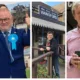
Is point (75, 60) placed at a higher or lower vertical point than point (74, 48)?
lower

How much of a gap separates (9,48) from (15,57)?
0.09 meters

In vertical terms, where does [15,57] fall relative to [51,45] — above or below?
below

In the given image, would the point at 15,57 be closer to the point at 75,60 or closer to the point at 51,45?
the point at 51,45

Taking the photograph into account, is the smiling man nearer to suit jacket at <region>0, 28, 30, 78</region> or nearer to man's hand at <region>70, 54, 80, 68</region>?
A: man's hand at <region>70, 54, 80, 68</region>

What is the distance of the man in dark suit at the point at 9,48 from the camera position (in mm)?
1816

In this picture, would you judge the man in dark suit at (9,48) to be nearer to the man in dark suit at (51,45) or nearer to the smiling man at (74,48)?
the man in dark suit at (51,45)

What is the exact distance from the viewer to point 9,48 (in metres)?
1.82

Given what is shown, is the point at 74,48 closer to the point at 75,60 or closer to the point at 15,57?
the point at 75,60

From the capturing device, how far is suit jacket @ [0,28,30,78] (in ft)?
5.96

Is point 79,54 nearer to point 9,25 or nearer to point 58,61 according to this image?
point 58,61

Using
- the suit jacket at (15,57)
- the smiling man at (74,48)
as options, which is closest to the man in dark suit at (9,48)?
the suit jacket at (15,57)

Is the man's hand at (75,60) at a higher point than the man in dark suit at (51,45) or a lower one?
lower

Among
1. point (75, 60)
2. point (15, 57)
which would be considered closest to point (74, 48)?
point (75, 60)

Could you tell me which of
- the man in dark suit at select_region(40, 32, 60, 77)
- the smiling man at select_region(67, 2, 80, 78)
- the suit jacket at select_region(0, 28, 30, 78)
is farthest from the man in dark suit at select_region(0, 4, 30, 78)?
the smiling man at select_region(67, 2, 80, 78)
